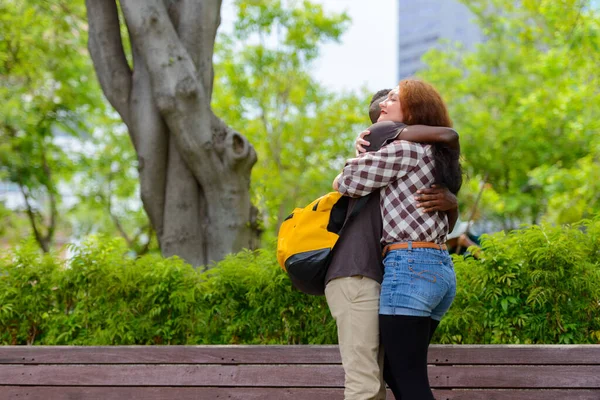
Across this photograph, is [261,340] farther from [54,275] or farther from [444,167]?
[444,167]

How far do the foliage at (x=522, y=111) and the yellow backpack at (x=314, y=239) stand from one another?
1358 cm

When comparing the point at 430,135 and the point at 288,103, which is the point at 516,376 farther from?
the point at 288,103

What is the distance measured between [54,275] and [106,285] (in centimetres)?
37

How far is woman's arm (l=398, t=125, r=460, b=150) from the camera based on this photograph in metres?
2.82

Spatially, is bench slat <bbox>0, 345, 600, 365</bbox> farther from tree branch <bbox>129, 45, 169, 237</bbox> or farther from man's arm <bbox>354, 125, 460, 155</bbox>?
tree branch <bbox>129, 45, 169, 237</bbox>

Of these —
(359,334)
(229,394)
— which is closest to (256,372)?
(229,394)

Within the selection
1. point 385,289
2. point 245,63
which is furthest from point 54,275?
point 245,63

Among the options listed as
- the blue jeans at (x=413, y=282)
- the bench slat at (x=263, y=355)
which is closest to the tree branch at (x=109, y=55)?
the bench slat at (x=263, y=355)

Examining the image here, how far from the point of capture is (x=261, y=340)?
168 inches

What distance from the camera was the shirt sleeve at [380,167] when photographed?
281 cm

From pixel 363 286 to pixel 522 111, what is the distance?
18152 mm

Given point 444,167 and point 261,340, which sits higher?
point 444,167

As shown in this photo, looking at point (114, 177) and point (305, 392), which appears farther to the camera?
point (114, 177)

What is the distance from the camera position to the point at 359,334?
278 cm
